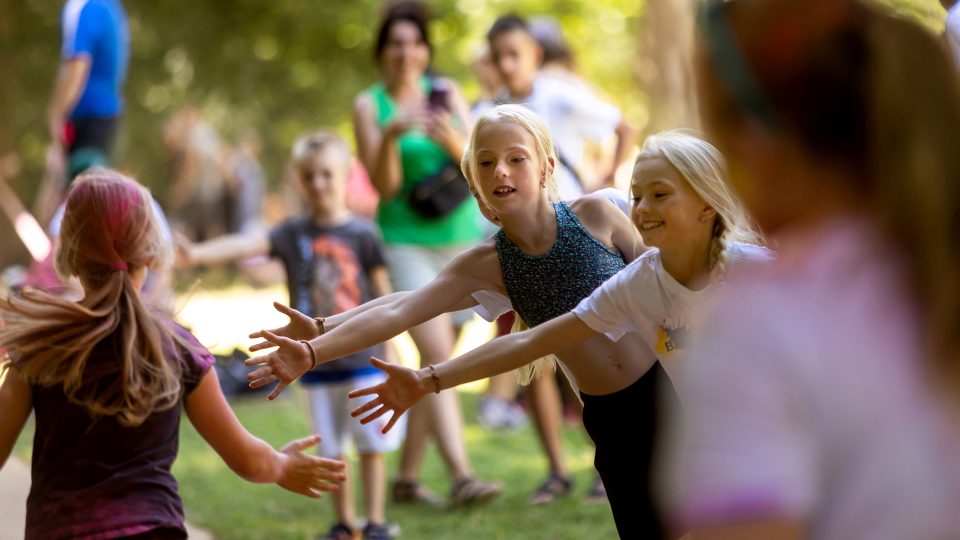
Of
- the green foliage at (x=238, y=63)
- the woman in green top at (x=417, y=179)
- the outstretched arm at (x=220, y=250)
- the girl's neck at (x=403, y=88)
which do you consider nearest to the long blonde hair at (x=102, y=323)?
the outstretched arm at (x=220, y=250)

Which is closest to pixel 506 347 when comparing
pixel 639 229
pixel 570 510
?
pixel 639 229

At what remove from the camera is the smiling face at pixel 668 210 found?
3293 mm

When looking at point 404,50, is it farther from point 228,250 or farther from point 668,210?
point 668,210

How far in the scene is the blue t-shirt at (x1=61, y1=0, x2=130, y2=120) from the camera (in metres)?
8.08

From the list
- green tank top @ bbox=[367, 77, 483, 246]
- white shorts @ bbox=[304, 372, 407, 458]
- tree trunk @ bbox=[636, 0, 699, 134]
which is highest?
tree trunk @ bbox=[636, 0, 699, 134]

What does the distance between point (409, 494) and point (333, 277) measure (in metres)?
1.24

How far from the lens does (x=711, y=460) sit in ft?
4.85

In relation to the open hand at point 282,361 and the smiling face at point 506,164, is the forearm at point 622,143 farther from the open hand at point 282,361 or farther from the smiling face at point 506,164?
the open hand at point 282,361

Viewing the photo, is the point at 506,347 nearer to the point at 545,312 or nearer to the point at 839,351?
the point at 545,312

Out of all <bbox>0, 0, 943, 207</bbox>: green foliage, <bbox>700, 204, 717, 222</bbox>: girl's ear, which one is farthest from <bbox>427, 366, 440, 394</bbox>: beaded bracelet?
<bbox>0, 0, 943, 207</bbox>: green foliage

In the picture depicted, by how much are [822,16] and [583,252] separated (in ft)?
7.05

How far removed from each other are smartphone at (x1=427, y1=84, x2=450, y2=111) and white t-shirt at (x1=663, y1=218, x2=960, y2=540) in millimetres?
5101

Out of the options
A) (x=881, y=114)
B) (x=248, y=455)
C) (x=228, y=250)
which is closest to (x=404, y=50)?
(x=228, y=250)

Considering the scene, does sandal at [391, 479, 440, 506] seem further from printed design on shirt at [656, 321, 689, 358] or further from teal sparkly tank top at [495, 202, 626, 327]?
printed design on shirt at [656, 321, 689, 358]
